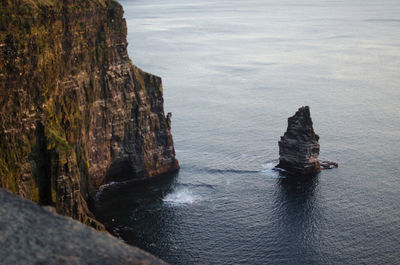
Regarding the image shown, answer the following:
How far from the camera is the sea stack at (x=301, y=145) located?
409ft

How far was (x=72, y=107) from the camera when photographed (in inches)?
3772

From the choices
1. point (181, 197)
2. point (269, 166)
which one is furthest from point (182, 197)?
point (269, 166)

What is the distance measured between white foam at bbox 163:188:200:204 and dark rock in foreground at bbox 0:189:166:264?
9434cm

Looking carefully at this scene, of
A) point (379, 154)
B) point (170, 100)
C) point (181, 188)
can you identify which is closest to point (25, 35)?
point (181, 188)

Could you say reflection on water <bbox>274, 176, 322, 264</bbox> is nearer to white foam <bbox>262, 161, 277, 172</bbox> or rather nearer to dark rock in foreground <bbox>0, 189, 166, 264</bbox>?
white foam <bbox>262, 161, 277, 172</bbox>

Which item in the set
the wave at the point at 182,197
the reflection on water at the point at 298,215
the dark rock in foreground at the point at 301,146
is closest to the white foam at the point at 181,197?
the wave at the point at 182,197

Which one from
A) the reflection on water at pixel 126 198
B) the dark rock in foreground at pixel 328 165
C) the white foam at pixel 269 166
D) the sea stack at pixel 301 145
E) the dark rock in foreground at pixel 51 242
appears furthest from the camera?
the dark rock in foreground at pixel 328 165

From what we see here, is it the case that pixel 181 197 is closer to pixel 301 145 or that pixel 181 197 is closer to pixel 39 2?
pixel 301 145

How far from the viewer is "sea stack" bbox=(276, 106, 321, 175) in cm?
12456

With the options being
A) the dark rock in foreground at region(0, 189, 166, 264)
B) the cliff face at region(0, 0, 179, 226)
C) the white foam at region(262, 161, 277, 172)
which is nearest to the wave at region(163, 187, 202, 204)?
the cliff face at region(0, 0, 179, 226)

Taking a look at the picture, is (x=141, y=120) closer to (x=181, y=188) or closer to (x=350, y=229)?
(x=181, y=188)

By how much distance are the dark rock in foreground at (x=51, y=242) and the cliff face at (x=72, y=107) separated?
61.0m

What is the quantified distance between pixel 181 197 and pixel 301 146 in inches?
1282

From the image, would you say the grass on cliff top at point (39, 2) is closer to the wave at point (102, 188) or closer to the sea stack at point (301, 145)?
the wave at point (102, 188)
